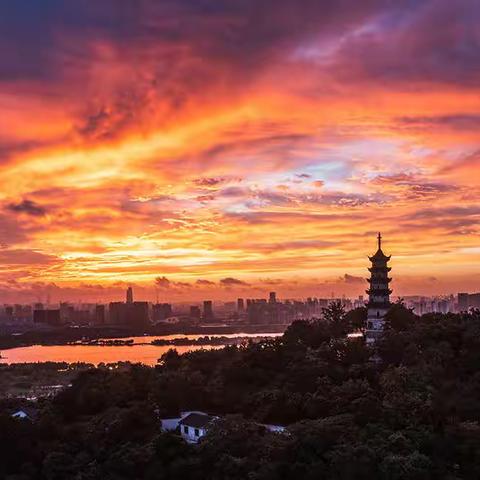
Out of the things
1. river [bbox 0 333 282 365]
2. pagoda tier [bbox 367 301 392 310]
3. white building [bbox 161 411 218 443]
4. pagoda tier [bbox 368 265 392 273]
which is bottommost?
river [bbox 0 333 282 365]

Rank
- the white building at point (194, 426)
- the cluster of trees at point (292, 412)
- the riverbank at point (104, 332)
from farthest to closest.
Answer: the riverbank at point (104, 332) → the white building at point (194, 426) → the cluster of trees at point (292, 412)

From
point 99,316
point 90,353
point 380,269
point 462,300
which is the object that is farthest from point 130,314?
point 380,269

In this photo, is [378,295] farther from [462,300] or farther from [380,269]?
[462,300]

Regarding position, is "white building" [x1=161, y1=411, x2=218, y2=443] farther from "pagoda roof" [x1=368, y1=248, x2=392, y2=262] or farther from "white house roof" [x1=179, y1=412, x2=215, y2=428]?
"pagoda roof" [x1=368, y1=248, x2=392, y2=262]

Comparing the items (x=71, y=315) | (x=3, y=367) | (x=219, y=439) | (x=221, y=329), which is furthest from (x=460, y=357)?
(x=71, y=315)

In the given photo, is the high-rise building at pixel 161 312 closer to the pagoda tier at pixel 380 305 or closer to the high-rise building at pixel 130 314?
the high-rise building at pixel 130 314

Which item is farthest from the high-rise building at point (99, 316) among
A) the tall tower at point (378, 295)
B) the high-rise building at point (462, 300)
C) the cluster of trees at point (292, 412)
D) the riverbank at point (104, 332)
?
the tall tower at point (378, 295)

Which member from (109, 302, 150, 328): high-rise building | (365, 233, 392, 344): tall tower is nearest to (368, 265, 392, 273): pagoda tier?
(365, 233, 392, 344): tall tower
